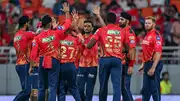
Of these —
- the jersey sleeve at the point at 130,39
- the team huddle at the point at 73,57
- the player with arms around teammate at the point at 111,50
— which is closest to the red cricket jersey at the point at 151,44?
the team huddle at the point at 73,57

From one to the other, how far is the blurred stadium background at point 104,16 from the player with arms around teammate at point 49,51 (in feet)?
23.5

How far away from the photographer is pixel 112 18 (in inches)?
561

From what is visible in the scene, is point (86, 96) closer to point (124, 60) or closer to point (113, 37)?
point (124, 60)

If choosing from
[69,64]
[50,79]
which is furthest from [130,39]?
[50,79]

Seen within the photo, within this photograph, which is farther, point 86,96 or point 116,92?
point 86,96

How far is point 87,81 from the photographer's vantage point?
16531 mm

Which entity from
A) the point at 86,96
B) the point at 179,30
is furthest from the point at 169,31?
the point at 86,96

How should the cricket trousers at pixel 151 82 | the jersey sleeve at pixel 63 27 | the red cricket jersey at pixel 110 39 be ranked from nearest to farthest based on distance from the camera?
the red cricket jersey at pixel 110 39 → the jersey sleeve at pixel 63 27 → the cricket trousers at pixel 151 82

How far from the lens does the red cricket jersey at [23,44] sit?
52.1 feet

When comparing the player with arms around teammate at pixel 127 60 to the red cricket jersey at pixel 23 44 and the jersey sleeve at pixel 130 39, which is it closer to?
the jersey sleeve at pixel 130 39

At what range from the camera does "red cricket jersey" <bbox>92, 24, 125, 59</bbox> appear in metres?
14.2

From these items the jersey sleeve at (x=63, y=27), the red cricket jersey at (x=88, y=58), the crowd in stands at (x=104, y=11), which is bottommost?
the red cricket jersey at (x=88, y=58)

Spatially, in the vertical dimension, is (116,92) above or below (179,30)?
below

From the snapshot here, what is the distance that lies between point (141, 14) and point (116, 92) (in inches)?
368
